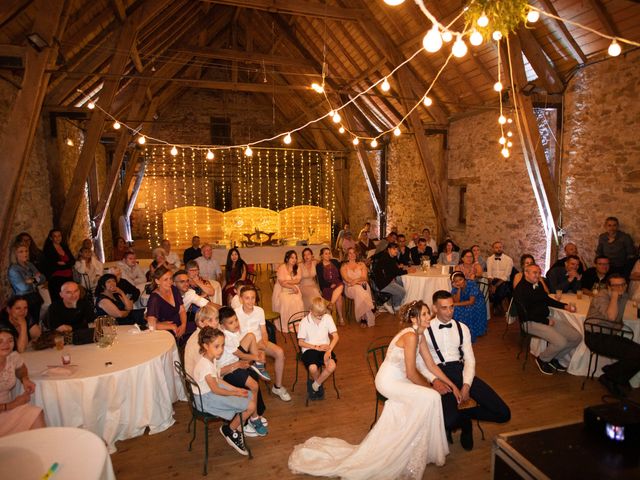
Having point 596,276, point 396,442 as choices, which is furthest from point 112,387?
point 596,276

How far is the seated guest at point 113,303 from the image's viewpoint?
437 centimetres

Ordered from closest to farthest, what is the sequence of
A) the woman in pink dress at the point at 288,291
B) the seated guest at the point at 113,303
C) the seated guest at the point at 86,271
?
1. the seated guest at the point at 113,303
2. the woman in pink dress at the point at 288,291
3. the seated guest at the point at 86,271

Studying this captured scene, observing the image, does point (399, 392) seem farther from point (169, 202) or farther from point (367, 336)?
point (169, 202)

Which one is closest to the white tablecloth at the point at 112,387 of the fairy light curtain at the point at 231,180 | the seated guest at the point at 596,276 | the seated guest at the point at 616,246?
the seated guest at the point at 596,276

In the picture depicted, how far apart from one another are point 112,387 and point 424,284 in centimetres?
445

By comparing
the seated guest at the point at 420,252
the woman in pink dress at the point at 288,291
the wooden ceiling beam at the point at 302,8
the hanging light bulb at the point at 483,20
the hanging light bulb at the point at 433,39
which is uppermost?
the wooden ceiling beam at the point at 302,8

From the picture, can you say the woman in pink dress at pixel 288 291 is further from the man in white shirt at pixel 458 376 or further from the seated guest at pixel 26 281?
the seated guest at pixel 26 281

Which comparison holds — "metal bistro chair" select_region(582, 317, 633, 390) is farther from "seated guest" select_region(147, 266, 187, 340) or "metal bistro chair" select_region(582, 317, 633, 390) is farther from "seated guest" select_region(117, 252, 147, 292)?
"seated guest" select_region(117, 252, 147, 292)

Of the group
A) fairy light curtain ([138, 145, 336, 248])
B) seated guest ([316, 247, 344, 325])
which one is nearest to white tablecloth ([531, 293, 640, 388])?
seated guest ([316, 247, 344, 325])

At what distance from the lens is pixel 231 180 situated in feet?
56.9

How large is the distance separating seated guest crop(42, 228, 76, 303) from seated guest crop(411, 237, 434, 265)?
5.93 m

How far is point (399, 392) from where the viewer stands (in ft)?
9.45

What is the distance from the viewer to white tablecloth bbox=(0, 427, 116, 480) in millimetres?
1923

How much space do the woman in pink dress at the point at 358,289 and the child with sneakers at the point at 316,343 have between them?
2189mm
